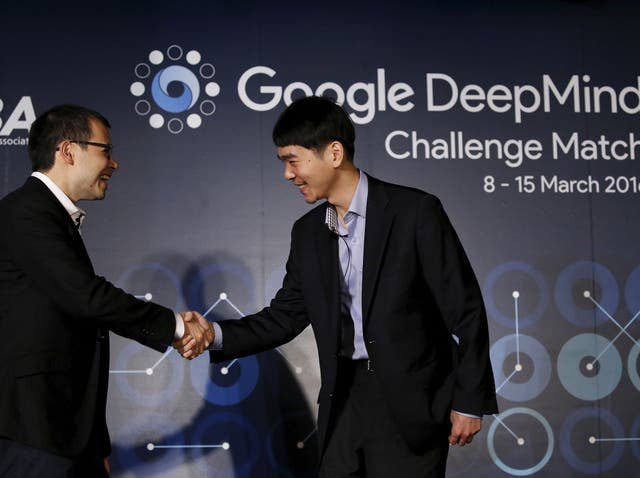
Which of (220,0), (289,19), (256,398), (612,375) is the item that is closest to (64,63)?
(220,0)

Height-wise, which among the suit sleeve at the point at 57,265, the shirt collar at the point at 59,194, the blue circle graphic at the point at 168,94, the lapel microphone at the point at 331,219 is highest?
the blue circle graphic at the point at 168,94

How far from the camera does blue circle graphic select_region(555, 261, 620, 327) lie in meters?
4.44

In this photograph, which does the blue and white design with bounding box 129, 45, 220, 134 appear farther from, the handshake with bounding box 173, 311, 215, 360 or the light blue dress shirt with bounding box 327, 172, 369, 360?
the light blue dress shirt with bounding box 327, 172, 369, 360

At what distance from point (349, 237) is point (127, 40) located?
7.76 ft

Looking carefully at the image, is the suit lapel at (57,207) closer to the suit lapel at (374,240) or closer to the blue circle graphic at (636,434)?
the suit lapel at (374,240)

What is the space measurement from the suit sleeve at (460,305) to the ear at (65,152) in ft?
4.05

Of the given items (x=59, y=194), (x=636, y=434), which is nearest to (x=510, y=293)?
(x=636, y=434)

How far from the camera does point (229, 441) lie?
4262 millimetres

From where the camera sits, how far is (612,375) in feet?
14.5

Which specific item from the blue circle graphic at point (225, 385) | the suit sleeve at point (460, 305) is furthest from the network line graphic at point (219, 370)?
the suit sleeve at point (460, 305)

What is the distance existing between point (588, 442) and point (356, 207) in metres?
2.50

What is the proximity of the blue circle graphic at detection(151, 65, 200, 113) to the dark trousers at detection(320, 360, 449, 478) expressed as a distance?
7.55 ft

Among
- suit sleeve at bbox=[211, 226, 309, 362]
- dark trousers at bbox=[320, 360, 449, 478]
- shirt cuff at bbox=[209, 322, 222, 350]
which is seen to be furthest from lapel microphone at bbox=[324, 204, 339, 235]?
shirt cuff at bbox=[209, 322, 222, 350]

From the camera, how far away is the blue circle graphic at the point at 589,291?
14.6 feet
